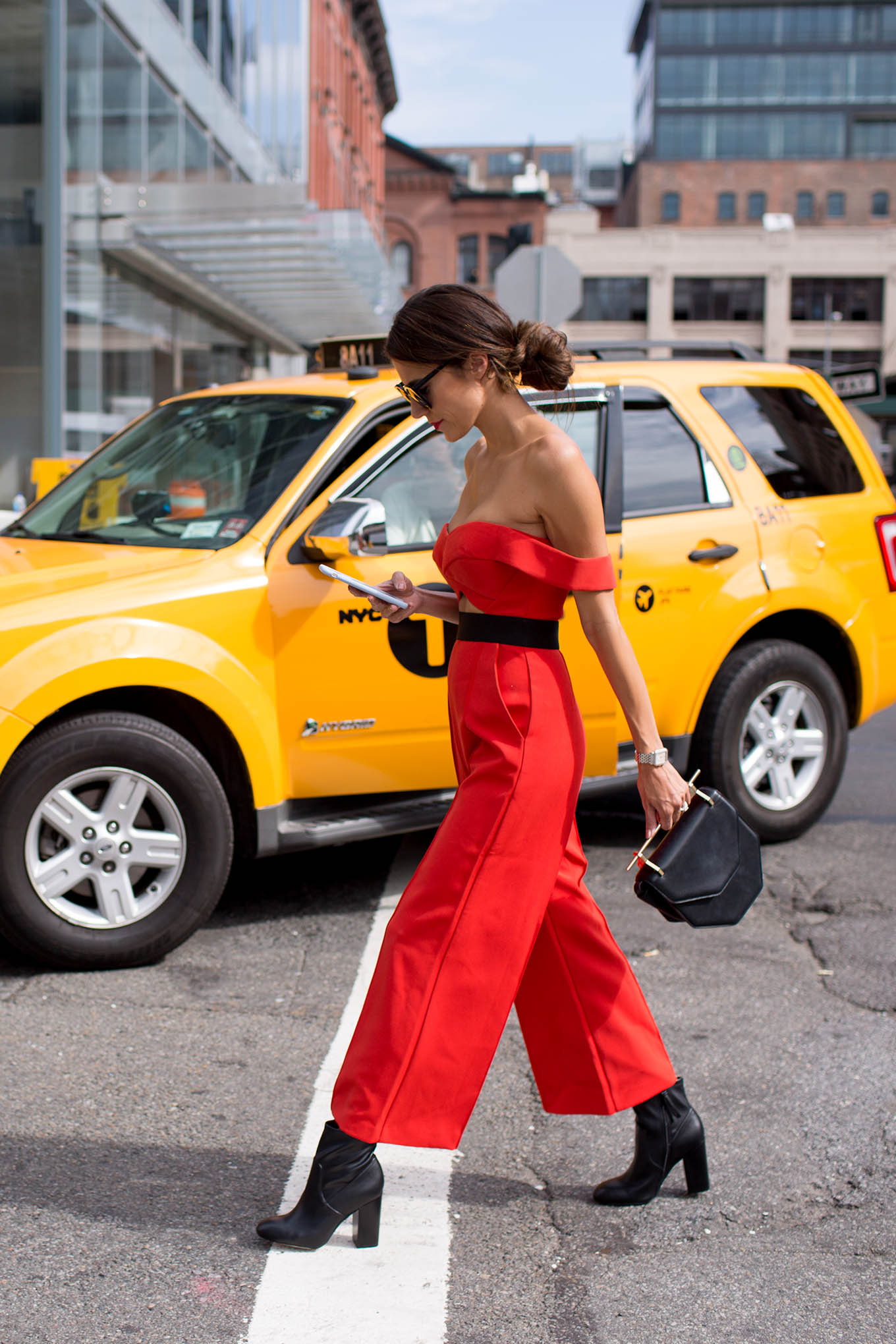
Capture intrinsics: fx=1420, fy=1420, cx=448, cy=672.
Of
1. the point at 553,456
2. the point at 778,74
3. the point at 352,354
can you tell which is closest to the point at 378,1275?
the point at 553,456

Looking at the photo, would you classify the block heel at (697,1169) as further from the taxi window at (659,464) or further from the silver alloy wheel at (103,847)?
the taxi window at (659,464)

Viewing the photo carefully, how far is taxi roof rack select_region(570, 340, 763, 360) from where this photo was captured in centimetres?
589

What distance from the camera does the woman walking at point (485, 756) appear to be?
2.72 meters

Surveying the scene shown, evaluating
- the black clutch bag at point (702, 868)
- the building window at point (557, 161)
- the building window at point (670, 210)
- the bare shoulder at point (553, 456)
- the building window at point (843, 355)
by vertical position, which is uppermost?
the building window at point (557, 161)

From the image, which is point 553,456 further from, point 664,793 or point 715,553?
point 715,553

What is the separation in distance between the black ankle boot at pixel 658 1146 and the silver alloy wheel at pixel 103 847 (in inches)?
74.6

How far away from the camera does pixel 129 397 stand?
16812 mm

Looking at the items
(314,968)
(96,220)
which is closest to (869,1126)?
(314,968)

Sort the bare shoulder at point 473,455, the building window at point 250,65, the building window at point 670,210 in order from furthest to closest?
the building window at point 670,210 < the building window at point 250,65 < the bare shoulder at point 473,455

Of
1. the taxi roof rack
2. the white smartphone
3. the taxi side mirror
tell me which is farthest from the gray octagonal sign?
the white smartphone

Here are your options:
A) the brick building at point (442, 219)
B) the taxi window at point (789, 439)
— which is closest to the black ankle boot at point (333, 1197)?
the taxi window at point (789, 439)

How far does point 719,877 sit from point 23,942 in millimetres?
2321

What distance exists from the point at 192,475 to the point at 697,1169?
3.21 metres

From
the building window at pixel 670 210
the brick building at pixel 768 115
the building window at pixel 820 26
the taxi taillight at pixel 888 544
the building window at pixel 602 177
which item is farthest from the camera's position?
the building window at pixel 602 177
